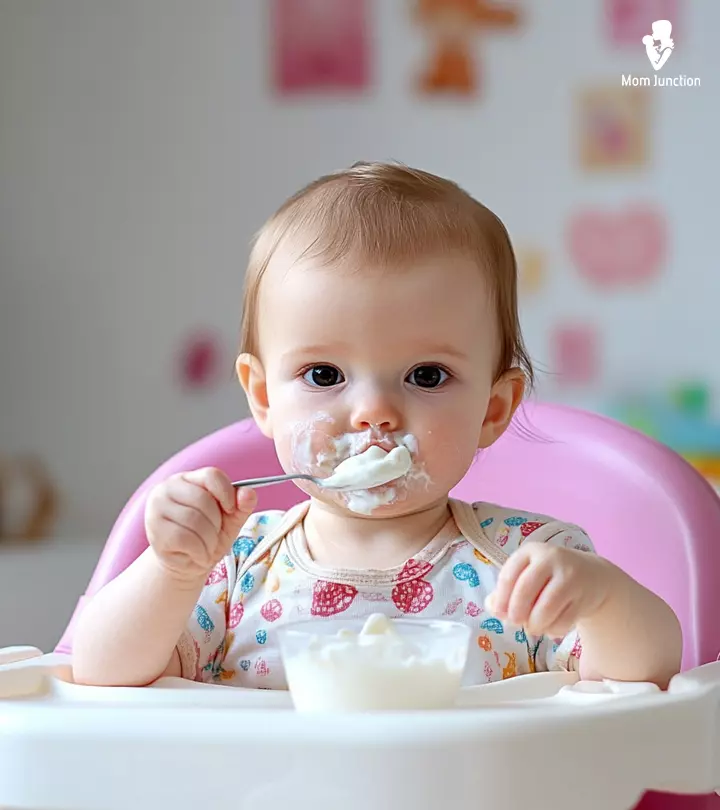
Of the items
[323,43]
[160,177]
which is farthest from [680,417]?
[160,177]

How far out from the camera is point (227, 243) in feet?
8.04

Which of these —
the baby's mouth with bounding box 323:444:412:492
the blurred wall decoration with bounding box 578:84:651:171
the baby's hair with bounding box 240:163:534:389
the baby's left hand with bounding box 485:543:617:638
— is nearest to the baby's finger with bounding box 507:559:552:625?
the baby's left hand with bounding box 485:543:617:638

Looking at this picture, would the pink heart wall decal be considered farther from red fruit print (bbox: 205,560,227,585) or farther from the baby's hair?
red fruit print (bbox: 205,560,227,585)

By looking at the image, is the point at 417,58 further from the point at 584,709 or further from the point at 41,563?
the point at 584,709

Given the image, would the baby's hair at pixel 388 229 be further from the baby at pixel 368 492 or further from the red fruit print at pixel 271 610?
the red fruit print at pixel 271 610

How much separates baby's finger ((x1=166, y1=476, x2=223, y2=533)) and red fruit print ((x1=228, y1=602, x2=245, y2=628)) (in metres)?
0.21

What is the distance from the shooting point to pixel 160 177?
2.46m

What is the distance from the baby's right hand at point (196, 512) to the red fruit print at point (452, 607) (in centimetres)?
22

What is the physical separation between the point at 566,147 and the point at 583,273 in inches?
9.8

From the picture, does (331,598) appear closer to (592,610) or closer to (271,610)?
(271,610)

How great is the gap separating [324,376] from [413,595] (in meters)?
0.19

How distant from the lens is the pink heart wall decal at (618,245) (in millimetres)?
2391

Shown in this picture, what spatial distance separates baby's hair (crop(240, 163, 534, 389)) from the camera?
90 cm

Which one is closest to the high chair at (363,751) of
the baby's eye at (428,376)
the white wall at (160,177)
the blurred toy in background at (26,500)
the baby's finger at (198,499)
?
the baby's finger at (198,499)
